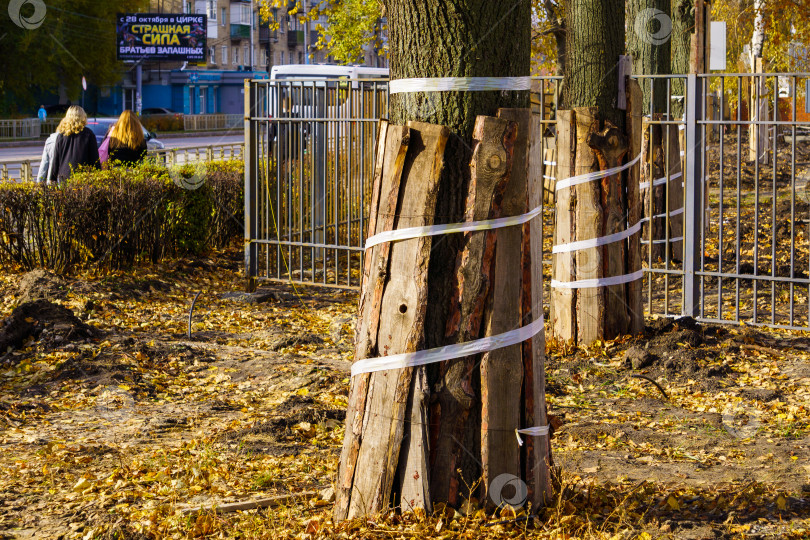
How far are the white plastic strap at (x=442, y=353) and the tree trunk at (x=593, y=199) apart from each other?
378 centimetres

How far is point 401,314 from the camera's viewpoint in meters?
3.88

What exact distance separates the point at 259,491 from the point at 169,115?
180ft

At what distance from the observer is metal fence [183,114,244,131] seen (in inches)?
2251

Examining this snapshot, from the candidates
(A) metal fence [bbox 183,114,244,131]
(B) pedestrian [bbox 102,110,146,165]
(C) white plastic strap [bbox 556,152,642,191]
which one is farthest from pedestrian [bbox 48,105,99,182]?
(A) metal fence [bbox 183,114,244,131]

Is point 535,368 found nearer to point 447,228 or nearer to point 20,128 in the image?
point 447,228

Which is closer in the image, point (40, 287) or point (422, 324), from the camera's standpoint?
point (422, 324)

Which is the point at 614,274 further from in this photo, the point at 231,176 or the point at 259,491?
the point at 231,176

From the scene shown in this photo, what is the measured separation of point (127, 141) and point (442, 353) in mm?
9164

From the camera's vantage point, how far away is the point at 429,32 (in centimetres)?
393

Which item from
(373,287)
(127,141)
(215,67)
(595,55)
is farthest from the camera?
(215,67)

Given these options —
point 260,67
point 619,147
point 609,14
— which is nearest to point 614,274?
point 619,147

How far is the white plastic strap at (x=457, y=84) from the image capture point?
3.91m

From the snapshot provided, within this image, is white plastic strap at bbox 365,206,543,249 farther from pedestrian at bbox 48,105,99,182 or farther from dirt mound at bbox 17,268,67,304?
pedestrian at bbox 48,105,99,182

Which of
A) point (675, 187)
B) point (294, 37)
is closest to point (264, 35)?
point (294, 37)
